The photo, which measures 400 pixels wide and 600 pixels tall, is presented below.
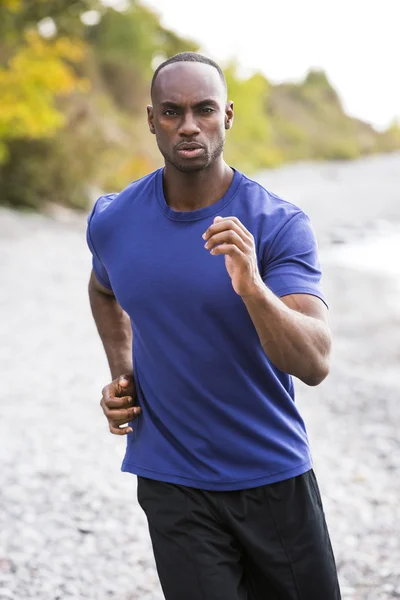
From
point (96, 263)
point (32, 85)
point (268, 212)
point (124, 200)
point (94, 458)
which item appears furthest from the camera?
point (32, 85)

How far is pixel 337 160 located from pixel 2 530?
80.3 meters

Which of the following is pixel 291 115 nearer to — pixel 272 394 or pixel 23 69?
pixel 23 69

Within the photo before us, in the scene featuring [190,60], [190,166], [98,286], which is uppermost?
[190,60]

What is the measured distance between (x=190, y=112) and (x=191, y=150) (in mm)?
93

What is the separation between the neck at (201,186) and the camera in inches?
90.6

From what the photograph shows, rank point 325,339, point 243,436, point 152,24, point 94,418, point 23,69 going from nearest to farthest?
point 325,339
point 243,436
point 94,418
point 23,69
point 152,24

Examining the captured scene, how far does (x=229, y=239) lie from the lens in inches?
76.9

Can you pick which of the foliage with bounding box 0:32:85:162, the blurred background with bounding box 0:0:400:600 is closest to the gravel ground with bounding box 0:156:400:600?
the blurred background with bounding box 0:0:400:600

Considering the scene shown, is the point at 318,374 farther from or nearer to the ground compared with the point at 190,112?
nearer to the ground

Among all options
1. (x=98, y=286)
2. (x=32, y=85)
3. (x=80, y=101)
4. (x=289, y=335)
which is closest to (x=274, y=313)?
(x=289, y=335)

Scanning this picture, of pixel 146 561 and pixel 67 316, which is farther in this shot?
pixel 67 316

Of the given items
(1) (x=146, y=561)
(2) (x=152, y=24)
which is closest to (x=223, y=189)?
(1) (x=146, y=561)

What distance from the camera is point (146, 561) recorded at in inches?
184

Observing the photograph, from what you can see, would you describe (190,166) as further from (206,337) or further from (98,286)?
(98,286)
